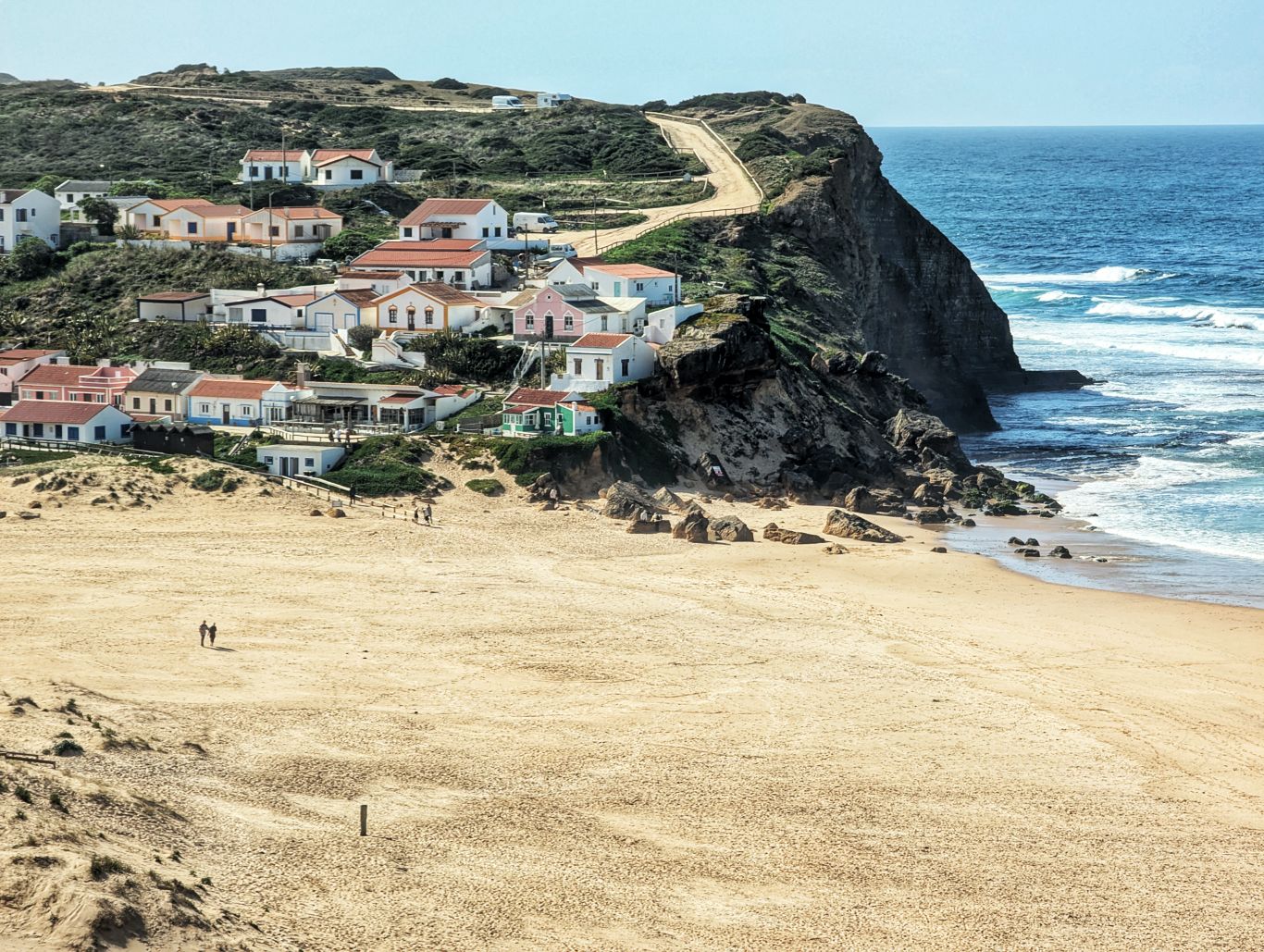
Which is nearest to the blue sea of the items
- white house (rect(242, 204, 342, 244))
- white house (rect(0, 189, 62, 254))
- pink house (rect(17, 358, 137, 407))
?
white house (rect(242, 204, 342, 244))

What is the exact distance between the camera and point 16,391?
61.0 meters

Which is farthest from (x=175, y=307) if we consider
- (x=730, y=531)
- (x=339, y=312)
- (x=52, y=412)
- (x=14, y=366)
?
(x=730, y=531)

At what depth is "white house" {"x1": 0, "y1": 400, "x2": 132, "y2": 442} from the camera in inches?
2222

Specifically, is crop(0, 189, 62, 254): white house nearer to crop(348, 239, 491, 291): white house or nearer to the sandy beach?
crop(348, 239, 491, 291): white house

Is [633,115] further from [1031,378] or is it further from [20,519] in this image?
[20,519]

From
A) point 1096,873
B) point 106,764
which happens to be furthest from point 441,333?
point 1096,873

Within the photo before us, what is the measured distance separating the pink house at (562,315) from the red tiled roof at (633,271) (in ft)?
7.65

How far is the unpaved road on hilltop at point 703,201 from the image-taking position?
269 ft

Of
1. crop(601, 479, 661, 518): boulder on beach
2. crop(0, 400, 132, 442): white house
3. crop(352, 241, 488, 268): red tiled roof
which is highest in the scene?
crop(352, 241, 488, 268): red tiled roof

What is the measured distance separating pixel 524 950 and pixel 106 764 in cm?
905

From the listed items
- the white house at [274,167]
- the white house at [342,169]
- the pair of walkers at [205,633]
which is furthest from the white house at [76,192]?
the pair of walkers at [205,633]

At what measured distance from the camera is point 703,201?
89.8 metres

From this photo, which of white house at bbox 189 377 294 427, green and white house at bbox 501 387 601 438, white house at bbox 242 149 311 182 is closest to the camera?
green and white house at bbox 501 387 601 438

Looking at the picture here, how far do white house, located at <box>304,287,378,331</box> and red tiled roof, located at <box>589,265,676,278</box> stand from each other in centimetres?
956
